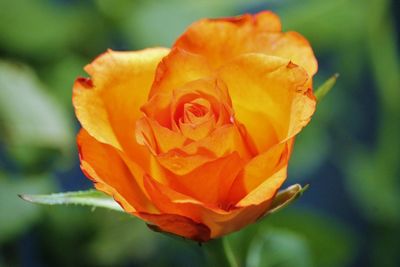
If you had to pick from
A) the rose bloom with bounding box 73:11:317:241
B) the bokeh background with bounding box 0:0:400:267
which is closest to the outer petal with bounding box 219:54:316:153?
the rose bloom with bounding box 73:11:317:241

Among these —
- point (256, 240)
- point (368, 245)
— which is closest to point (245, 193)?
point (256, 240)

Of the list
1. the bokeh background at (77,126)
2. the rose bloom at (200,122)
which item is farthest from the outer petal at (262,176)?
Result: the bokeh background at (77,126)

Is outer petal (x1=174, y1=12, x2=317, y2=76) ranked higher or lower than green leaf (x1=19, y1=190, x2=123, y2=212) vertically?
higher

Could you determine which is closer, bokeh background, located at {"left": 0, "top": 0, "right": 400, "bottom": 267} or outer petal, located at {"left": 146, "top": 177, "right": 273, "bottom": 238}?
outer petal, located at {"left": 146, "top": 177, "right": 273, "bottom": 238}

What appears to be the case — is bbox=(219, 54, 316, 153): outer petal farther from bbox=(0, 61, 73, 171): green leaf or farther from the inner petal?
bbox=(0, 61, 73, 171): green leaf

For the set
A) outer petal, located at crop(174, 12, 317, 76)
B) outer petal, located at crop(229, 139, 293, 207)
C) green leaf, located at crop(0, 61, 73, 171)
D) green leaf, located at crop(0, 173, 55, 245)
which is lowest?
green leaf, located at crop(0, 173, 55, 245)

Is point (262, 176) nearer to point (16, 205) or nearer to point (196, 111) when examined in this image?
point (196, 111)

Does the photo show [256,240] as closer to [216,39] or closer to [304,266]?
[304,266]
